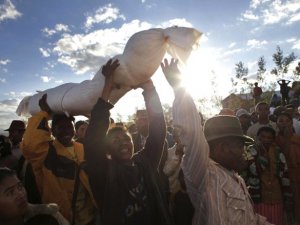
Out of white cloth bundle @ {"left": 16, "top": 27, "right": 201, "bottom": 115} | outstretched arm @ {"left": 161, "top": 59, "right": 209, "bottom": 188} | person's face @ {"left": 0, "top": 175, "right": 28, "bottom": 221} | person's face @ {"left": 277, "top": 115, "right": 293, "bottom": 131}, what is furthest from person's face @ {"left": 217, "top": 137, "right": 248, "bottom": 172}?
person's face @ {"left": 277, "top": 115, "right": 293, "bottom": 131}

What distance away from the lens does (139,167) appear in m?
2.77

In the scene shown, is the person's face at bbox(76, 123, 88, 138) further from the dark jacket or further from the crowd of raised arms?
the dark jacket

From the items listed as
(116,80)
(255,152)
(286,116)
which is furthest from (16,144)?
(286,116)

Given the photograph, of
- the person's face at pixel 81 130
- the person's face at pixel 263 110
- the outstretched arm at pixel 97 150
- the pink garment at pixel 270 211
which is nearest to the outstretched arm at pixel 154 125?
the outstretched arm at pixel 97 150

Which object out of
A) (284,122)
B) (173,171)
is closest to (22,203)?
(173,171)

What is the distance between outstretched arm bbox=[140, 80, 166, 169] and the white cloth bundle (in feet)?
0.56

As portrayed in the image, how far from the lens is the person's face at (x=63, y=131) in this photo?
3.50 metres

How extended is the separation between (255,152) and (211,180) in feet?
8.83

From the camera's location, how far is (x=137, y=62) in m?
2.71

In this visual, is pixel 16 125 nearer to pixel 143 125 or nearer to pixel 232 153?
pixel 143 125

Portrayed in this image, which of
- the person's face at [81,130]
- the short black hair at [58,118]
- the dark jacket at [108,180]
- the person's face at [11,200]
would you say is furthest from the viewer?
the person's face at [81,130]

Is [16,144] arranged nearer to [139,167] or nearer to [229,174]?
[139,167]

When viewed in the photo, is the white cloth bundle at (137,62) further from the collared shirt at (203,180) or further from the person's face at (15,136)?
the person's face at (15,136)

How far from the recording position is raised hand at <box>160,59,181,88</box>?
2.41 m
